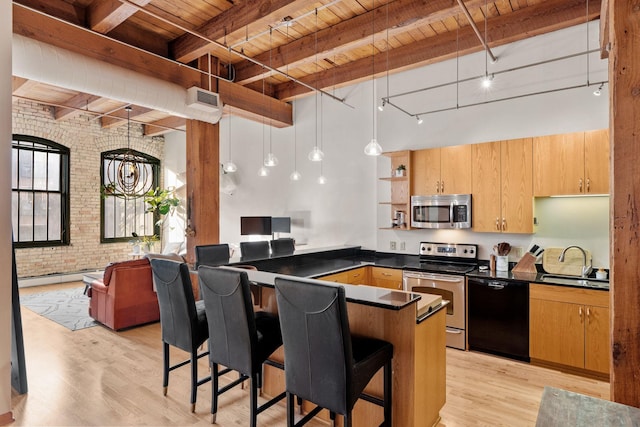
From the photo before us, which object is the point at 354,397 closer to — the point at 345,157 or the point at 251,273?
the point at 251,273

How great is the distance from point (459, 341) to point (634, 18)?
10.9 feet

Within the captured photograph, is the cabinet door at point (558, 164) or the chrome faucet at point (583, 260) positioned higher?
the cabinet door at point (558, 164)

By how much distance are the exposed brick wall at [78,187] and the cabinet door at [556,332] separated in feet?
28.4

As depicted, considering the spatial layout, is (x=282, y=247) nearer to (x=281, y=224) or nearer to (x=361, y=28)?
(x=281, y=224)

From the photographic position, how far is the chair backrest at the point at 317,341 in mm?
1852

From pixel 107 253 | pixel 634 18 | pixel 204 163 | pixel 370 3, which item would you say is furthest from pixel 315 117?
pixel 107 253

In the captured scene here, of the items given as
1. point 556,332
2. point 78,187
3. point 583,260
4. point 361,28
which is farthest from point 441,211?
point 78,187

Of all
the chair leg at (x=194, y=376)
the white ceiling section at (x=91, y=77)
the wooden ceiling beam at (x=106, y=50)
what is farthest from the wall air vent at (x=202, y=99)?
the chair leg at (x=194, y=376)

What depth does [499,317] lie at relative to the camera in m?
3.74

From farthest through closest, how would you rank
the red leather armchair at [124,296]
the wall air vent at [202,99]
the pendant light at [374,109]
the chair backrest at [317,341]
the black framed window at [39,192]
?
the black framed window at [39,192], the red leather armchair at [124,296], the wall air vent at [202,99], the pendant light at [374,109], the chair backrest at [317,341]

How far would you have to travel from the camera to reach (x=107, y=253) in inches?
337

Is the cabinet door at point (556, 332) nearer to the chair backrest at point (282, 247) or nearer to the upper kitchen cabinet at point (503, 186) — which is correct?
the upper kitchen cabinet at point (503, 186)

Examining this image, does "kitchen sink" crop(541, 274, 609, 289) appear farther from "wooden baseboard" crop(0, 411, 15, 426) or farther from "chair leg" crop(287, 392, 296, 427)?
"wooden baseboard" crop(0, 411, 15, 426)

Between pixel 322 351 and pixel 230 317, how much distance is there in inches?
29.7
